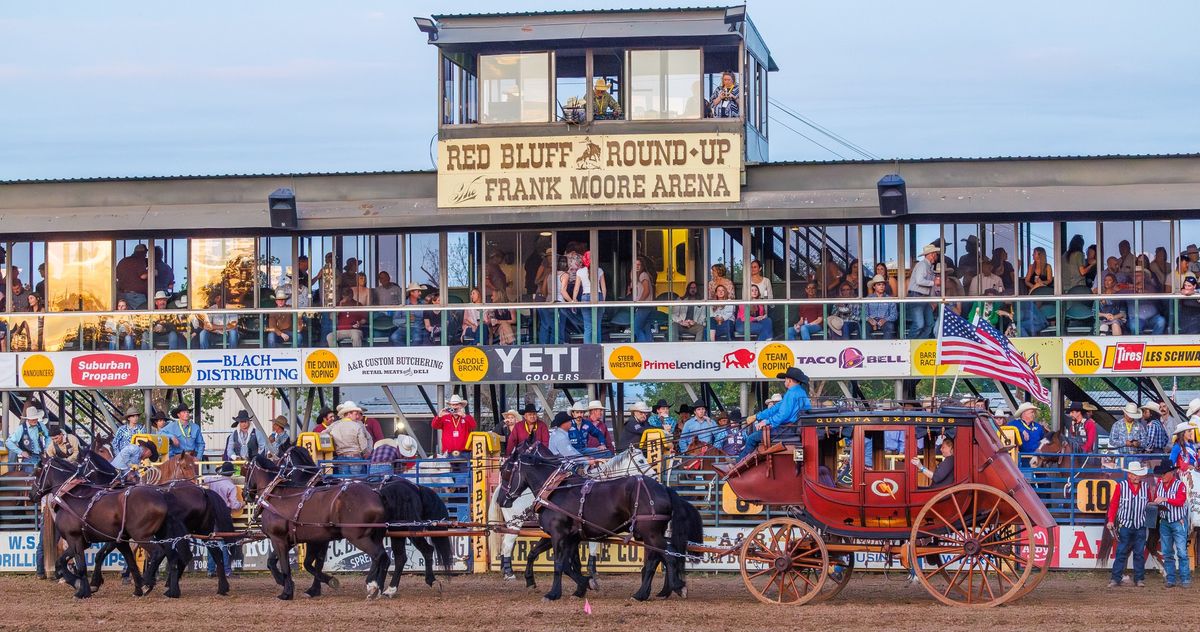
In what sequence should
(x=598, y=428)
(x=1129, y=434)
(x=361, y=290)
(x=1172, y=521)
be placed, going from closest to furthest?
(x=1172, y=521), (x=1129, y=434), (x=598, y=428), (x=361, y=290)

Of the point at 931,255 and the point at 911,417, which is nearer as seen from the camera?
the point at 911,417

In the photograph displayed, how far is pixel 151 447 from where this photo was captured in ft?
74.6

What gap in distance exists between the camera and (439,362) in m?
25.5

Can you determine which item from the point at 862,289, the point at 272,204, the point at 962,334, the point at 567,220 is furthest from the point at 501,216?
the point at 962,334

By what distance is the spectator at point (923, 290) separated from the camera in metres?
24.7

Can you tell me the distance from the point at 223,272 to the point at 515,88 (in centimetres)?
568

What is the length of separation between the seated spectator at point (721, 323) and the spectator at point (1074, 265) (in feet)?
16.5

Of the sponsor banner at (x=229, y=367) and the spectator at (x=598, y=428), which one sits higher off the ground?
the sponsor banner at (x=229, y=367)

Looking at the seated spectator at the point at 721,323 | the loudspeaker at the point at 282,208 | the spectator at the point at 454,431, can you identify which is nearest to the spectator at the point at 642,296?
the seated spectator at the point at 721,323

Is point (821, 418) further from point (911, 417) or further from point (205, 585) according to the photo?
point (205, 585)

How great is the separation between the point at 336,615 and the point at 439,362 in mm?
8346

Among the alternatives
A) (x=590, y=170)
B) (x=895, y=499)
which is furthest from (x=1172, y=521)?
(x=590, y=170)

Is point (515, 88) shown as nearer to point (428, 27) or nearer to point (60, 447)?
point (428, 27)

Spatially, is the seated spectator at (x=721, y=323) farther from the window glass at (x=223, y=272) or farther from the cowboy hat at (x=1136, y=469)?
the window glass at (x=223, y=272)
